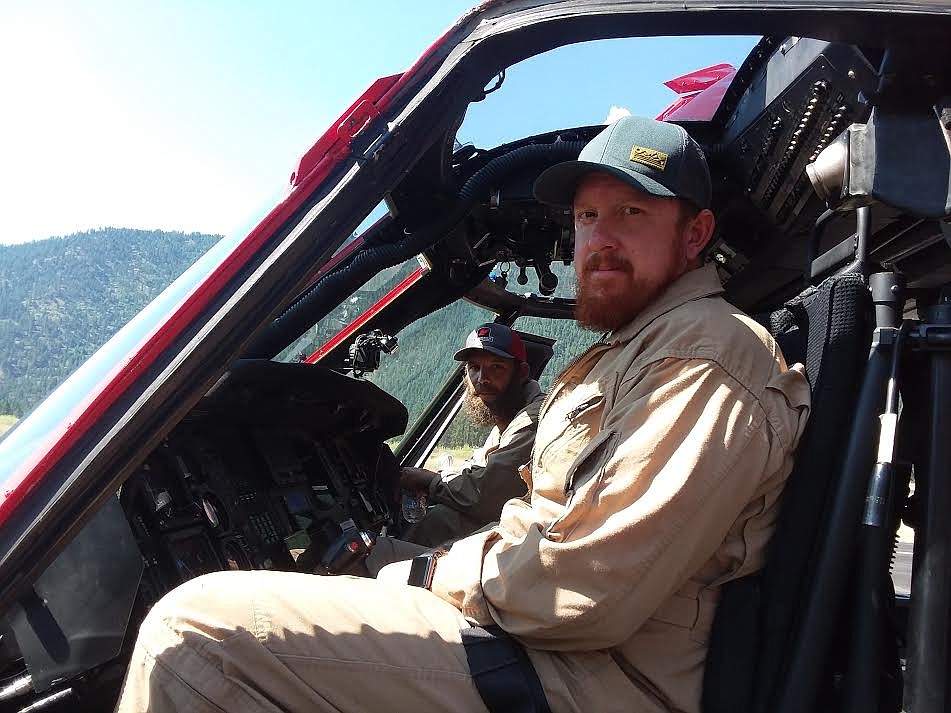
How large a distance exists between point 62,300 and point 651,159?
4.02ft

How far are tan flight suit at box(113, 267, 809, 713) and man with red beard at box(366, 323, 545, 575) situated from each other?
4.61 ft

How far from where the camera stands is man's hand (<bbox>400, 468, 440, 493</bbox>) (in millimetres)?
3088

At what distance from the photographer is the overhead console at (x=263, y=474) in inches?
75.5

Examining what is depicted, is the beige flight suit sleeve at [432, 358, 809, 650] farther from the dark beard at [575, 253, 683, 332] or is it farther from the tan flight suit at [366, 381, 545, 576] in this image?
the tan flight suit at [366, 381, 545, 576]

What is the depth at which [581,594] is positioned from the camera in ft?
3.46

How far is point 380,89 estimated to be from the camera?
115cm

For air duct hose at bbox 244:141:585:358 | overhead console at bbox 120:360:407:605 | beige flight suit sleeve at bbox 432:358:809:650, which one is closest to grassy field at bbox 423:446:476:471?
overhead console at bbox 120:360:407:605

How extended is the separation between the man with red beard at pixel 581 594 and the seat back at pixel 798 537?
3 cm

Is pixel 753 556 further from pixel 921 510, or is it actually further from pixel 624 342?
pixel 624 342

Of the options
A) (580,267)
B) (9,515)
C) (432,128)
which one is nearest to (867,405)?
(580,267)

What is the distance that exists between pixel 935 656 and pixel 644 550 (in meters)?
0.43

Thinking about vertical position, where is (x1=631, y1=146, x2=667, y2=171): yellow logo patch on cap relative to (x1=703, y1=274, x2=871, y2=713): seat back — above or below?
above

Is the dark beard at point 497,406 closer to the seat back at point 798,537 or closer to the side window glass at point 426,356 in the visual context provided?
the side window glass at point 426,356

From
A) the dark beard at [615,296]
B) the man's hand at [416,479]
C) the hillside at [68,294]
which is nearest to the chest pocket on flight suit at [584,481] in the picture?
the dark beard at [615,296]
